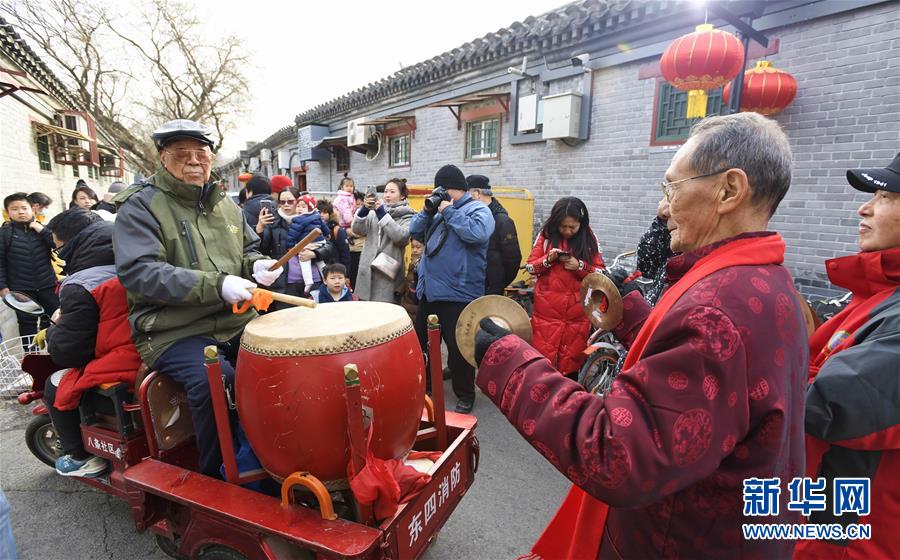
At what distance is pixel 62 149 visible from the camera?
33.3 feet

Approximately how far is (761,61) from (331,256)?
5.06m

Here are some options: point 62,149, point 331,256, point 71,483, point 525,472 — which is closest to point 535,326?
point 525,472

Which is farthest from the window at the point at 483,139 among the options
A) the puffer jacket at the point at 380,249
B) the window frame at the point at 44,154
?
the window frame at the point at 44,154

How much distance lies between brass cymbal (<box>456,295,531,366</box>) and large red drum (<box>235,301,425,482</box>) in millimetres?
545

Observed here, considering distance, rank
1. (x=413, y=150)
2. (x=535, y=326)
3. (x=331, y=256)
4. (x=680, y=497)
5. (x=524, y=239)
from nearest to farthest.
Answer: (x=680, y=497)
(x=535, y=326)
(x=331, y=256)
(x=524, y=239)
(x=413, y=150)

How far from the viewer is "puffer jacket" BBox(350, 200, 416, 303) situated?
492 centimetres

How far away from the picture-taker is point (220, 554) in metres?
2.01

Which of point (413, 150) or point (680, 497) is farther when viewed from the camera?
point (413, 150)

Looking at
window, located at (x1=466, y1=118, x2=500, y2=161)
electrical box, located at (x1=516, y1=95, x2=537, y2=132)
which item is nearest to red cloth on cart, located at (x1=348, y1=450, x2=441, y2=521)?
electrical box, located at (x1=516, y1=95, x2=537, y2=132)

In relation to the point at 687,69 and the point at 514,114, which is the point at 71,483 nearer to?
the point at 687,69

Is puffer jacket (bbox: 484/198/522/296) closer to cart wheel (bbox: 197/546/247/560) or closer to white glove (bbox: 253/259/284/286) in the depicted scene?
white glove (bbox: 253/259/284/286)

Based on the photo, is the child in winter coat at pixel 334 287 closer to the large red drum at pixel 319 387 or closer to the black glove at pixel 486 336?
the large red drum at pixel 319 387

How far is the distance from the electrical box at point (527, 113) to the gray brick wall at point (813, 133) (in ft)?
3.55

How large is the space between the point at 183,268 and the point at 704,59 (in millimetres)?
4617
